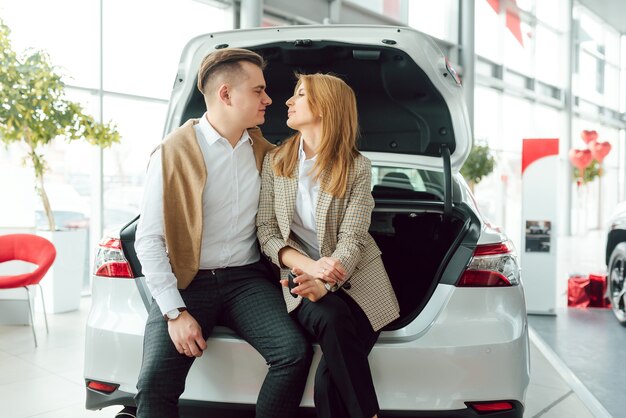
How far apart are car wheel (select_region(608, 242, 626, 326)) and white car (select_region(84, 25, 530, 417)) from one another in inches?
100

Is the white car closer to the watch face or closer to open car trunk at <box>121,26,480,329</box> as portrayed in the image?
open car trunk at <box>121,26,480,329</box>

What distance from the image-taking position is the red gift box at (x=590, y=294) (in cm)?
481

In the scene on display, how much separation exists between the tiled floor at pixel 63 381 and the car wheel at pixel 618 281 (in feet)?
2.78

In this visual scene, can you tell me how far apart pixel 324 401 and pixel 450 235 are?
1.06 meters

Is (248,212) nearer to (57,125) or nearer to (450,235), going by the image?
(450,235)

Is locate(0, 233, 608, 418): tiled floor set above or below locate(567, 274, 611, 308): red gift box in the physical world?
below

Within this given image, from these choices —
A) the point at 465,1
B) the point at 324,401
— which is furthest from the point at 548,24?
the point at 324,401

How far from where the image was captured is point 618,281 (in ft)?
14.1

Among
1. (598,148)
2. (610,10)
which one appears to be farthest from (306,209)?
(610,10)

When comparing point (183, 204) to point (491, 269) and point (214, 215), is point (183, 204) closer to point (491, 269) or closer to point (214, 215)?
point (214, 215)

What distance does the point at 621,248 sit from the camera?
421 cm

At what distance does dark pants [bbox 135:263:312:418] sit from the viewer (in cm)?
149

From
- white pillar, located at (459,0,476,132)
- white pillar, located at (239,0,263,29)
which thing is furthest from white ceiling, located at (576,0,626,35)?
white pillar, located at (239,0,263,29)

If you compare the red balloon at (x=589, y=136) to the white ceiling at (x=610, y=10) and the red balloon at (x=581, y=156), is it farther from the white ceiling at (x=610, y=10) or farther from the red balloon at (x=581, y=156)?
the white ceiling at (x=610, y=10)
